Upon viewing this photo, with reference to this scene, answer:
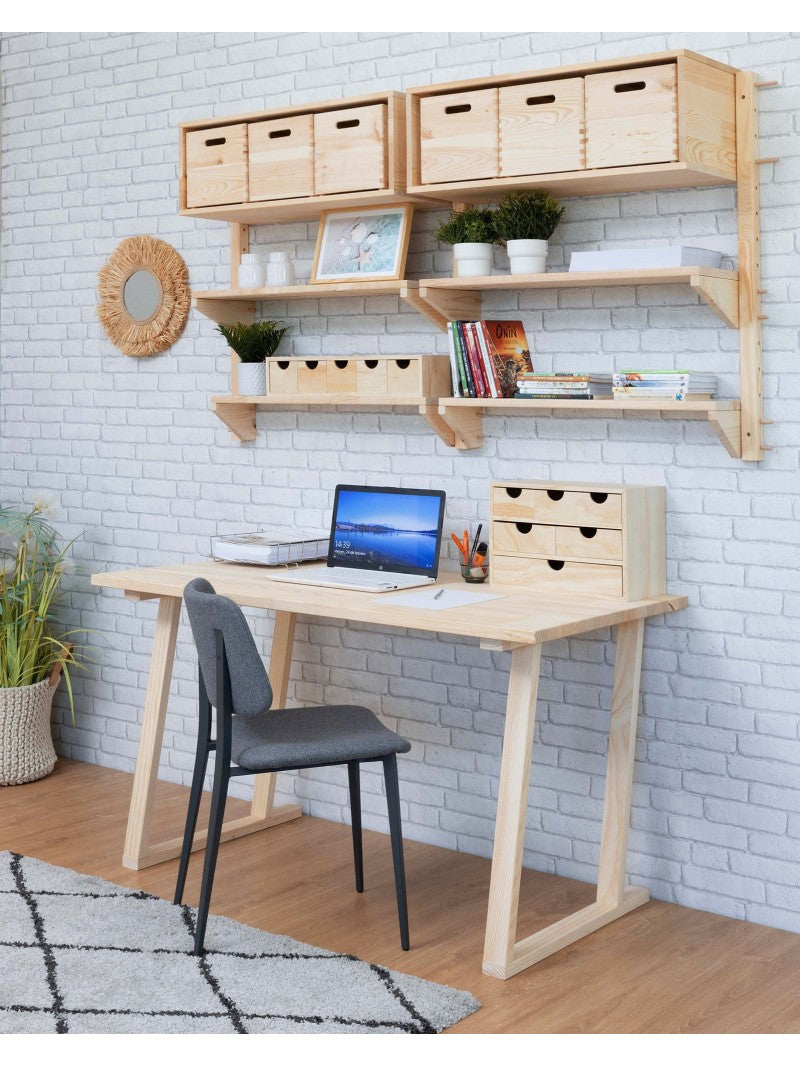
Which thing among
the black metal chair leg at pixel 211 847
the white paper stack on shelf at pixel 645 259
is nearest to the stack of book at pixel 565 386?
the white paper stack on shelf at pixel 645 259

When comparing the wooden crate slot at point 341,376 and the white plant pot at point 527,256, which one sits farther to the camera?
the wooden crate slot at point 341,376

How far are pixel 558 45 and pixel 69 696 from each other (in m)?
2.74

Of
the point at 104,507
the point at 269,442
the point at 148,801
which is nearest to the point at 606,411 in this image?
the point at 269,442

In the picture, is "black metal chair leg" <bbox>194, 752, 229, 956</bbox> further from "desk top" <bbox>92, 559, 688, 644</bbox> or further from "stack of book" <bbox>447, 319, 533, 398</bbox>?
"stack of book" <bbox>447, 319, 533, 398</bbox>

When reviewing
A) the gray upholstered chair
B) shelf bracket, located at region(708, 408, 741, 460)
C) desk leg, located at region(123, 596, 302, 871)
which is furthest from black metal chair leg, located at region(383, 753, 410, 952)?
shelf bracket, located at region(708, 408, 741, 460)

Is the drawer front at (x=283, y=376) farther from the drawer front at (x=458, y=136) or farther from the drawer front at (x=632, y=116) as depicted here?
the drawer front at (x=632, y=116)

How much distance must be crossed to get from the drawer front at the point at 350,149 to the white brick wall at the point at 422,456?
271 millimetres

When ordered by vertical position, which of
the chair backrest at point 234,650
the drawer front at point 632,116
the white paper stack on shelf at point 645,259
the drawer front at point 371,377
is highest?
the drawer front at point 632,116

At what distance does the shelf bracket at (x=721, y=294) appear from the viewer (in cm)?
292

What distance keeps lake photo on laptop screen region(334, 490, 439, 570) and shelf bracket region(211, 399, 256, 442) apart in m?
0.56

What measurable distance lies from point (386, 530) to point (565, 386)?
65cm

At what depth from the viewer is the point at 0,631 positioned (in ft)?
14.3

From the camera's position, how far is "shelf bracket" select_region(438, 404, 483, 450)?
137 inches

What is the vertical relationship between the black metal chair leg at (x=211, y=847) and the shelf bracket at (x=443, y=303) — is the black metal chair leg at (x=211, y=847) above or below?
below
